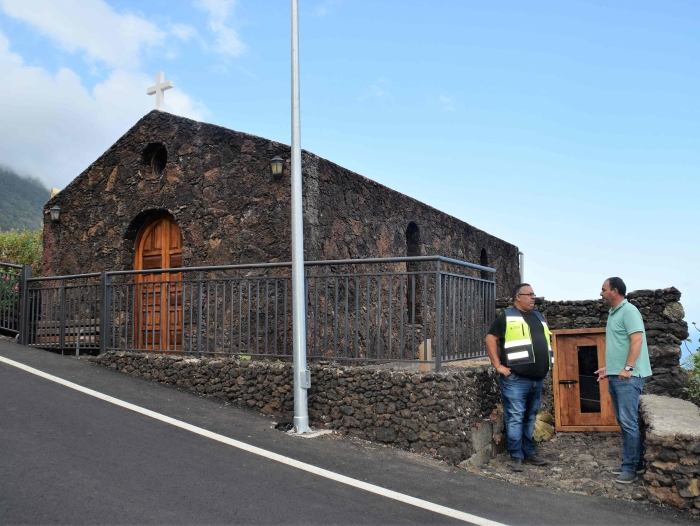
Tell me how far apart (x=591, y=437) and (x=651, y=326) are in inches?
79.9

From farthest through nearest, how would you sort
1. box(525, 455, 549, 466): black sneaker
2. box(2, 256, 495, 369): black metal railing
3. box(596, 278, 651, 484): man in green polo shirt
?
box(2, 256, 495, 369): black metal railing
box(525, 455, 549, 466): black sneaker
box(596, 278, 651, 484): man in green polo shirt

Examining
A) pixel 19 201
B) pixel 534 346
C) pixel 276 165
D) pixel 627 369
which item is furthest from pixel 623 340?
pixel 19 201

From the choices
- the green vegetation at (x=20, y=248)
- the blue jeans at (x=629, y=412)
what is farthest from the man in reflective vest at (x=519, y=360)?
the green vegetation at (x=20, y=248)

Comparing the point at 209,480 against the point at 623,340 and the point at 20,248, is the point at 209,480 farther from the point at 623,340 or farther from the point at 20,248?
the point at 20,248

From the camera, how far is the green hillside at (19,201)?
3105 inches

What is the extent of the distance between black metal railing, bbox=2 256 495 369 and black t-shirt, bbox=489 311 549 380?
63 cm

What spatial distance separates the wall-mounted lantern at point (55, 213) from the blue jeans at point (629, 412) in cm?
1110

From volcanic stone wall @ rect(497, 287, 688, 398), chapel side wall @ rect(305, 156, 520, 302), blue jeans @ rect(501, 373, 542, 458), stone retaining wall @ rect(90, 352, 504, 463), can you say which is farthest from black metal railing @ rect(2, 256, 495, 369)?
volcanic stone wall @ rect(497, 287, 688, 398)

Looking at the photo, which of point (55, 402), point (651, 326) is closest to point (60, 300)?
point (55, 402)

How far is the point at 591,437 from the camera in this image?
364 inches

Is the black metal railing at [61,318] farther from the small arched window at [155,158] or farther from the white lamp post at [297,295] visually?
the white lamp post at [297,295]

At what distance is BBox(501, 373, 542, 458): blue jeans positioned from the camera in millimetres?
6672

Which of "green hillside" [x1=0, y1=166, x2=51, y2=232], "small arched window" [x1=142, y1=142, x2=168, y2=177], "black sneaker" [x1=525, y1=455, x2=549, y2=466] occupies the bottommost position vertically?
"black sneaker" [x1=525, y1=455, x2=549, y2=466]

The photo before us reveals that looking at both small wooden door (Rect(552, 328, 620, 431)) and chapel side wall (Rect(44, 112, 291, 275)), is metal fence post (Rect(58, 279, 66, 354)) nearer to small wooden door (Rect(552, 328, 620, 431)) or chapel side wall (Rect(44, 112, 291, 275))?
chapel side wall (Rect(44, 112, 291, 275))
